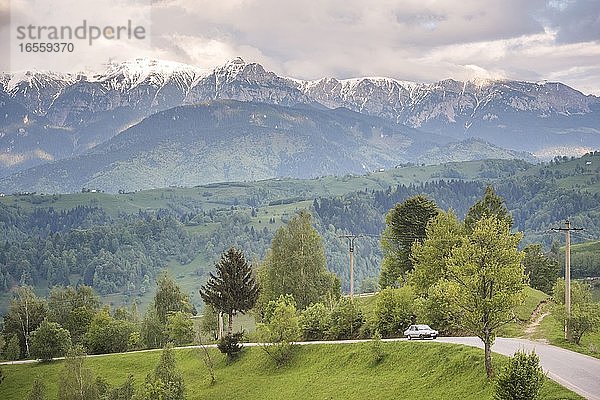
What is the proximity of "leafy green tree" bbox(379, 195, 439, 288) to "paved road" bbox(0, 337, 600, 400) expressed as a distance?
1551 inches

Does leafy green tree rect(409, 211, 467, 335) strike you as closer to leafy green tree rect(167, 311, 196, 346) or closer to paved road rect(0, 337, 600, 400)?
paved road rect(0, 337, 600, 400)

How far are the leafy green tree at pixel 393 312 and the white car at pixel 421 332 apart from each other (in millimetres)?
5815

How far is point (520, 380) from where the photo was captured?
3734cm

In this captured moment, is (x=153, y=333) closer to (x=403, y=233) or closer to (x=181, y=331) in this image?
(x=181, y=331)

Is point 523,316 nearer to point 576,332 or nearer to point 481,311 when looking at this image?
point 576,332


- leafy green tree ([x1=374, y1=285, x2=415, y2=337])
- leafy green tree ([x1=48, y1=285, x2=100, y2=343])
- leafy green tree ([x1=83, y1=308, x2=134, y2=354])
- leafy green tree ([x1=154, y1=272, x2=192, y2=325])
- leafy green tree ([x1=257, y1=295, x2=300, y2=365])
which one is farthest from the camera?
leafy green tree ([x1=48, y1=285, x2=100, y2=343])

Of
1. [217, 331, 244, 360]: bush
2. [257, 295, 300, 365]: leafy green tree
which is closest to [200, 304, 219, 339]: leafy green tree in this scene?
[217, 331, 244, 360]: bush

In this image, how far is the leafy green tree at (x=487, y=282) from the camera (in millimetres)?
46375

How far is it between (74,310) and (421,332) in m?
79.4

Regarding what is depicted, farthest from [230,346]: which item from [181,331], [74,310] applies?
[74,310]

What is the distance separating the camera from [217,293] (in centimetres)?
8675

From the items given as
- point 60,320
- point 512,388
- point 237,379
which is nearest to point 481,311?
point 512,388

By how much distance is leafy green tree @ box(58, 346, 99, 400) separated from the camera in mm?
72125

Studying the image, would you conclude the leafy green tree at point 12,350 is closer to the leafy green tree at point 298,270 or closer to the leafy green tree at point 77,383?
the leafy green tree at point 298,270
